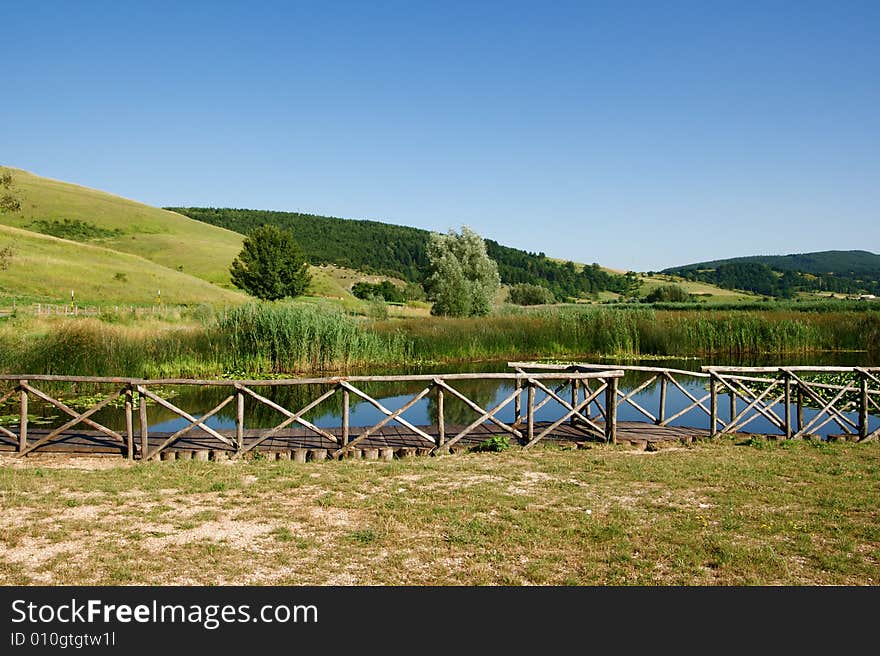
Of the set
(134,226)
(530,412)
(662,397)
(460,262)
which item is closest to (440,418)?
(530,412)

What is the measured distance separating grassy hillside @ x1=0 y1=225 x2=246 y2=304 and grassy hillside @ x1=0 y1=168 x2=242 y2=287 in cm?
1263

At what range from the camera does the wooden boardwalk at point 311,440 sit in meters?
11.1

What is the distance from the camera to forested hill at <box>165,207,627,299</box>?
390ft

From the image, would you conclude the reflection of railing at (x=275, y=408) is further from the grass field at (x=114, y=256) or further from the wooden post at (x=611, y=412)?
the grass field at (x=114, y=256)

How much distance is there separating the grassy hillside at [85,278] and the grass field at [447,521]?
1686 inches

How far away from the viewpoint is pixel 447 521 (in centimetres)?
724

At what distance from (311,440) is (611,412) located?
5236 millimetres

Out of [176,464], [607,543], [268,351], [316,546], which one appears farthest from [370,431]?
[268,351]

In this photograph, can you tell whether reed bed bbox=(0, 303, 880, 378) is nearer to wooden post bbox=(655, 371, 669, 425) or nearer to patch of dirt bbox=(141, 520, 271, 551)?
wooden post bbox=(655, 371, 669, 425)

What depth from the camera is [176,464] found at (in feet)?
33.6

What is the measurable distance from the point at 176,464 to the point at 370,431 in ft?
9.94

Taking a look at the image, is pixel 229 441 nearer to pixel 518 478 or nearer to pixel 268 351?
pixel 518 478

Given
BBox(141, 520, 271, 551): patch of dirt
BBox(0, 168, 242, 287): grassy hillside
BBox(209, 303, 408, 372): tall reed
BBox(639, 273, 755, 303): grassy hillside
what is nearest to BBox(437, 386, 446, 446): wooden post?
BBox(141, 520, 271, 551): patch of dirt

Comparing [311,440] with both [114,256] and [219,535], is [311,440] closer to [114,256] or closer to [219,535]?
[219,535]
